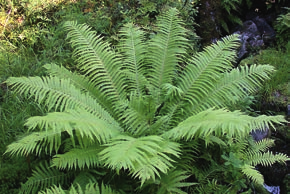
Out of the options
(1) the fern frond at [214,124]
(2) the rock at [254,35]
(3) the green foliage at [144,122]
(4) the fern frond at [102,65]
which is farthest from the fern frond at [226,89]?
(2) the rock at [254,35]

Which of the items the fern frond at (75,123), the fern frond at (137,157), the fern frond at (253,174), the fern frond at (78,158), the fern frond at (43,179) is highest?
the fern frond at (75,123)

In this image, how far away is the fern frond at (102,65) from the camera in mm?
3459

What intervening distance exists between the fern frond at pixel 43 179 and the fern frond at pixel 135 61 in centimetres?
109

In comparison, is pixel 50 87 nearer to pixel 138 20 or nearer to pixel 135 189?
pixel 135 189

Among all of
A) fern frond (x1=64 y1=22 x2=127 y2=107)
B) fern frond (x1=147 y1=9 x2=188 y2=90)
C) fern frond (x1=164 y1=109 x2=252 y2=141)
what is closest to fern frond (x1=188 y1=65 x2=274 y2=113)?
fern frond (x1=147 y1=9 x2=188 y2=90)

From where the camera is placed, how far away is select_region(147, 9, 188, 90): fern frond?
3.59m

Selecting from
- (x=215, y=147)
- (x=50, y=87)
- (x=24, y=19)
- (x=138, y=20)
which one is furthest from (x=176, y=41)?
(x=24, y=19)

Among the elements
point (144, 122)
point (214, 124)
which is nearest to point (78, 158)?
point (144, 122)

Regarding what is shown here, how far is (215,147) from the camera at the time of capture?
326cm

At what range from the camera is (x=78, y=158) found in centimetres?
266

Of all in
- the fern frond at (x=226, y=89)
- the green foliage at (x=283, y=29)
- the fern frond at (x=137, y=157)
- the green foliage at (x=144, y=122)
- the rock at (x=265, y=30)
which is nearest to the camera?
the fern frond at (x=137, y=157)

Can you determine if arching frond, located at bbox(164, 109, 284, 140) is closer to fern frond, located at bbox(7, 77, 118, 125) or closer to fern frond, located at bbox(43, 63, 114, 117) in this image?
fern frond, located at bbox(7, 77, 118, 125)

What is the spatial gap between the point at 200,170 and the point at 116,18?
264cm

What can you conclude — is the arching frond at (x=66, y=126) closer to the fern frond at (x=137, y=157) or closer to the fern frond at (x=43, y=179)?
the fern frond at (x=137, y=157)
